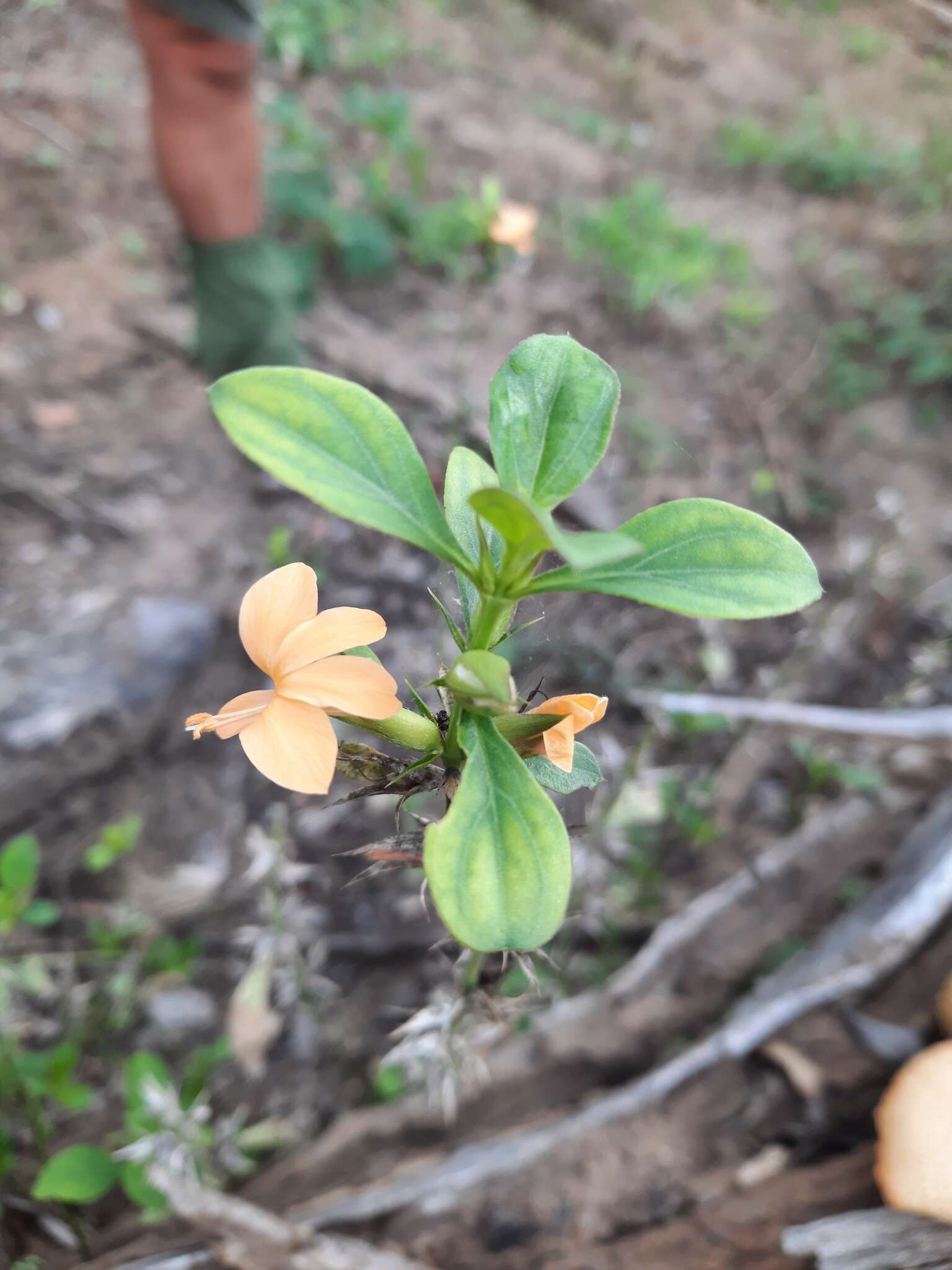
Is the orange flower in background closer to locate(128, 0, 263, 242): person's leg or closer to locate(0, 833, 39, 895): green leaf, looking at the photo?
locate(128, 0, 263, 242): person's leg

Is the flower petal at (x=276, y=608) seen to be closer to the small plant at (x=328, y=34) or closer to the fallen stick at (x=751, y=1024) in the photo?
the fallen stick at (x=751, y=1024)

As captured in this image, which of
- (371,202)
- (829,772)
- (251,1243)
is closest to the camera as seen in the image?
(251,1243)

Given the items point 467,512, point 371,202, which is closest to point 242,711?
point 467,512

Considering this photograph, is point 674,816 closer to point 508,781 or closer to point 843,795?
point 843,795

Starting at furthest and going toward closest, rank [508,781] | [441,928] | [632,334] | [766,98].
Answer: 1. [766,98]
2. [632,334]
3. [441,928]
4. [508,781]

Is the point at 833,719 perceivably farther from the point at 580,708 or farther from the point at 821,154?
the point at 821,154

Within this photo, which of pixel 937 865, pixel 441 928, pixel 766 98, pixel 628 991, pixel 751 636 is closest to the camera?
pixel 937 865

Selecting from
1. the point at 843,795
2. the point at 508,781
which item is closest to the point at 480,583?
the point at 508,781

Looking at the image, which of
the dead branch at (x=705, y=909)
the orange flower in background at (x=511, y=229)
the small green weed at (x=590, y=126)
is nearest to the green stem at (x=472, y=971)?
the dead branch at (x=705, y=909)
